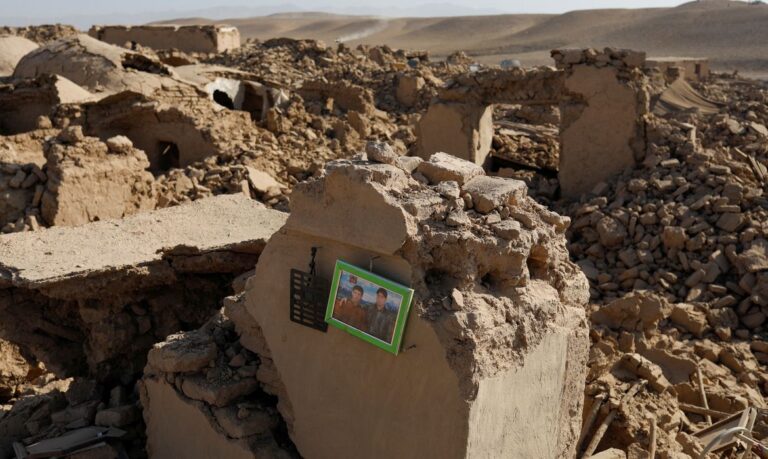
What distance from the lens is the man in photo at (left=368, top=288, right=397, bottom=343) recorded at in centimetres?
378

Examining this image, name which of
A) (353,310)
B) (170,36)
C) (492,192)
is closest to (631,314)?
(492,192)

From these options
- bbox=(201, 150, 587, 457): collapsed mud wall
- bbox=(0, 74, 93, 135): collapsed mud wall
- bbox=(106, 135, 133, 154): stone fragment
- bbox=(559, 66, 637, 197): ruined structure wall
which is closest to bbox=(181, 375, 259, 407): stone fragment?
bbox=(201, 150, 587, 457): collapsed mud wall

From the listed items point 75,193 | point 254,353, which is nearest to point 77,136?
point 75,193

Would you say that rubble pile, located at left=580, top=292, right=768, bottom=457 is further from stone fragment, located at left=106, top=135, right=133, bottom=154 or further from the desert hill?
the desert hill

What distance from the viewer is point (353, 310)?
3928 mm

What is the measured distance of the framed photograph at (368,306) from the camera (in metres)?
3.75

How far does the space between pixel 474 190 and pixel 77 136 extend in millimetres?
5886

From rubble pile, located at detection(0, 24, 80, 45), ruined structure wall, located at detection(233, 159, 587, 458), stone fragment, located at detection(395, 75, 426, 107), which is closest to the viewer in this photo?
ruined structure wall, located at detection(233, 159, 587, 458)

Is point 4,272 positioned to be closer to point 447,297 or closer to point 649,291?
point 447,297

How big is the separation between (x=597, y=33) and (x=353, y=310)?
173 feet

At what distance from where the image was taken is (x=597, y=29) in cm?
5462

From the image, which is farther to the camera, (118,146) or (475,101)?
(475,101)

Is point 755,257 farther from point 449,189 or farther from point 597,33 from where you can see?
point 597,33

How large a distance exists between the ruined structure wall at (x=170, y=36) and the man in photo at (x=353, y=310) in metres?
22.2
